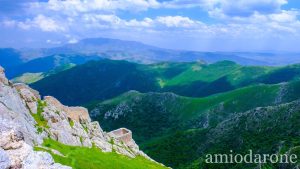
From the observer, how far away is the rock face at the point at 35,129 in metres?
27.3

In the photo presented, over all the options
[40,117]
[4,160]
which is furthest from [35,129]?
[4,160]

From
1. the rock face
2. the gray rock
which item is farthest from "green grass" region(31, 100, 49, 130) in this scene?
the gray rock

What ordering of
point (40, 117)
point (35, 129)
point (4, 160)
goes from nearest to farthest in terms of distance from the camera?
1. point (4, 160)
2. point (35, 129)
3. point (40, 117)

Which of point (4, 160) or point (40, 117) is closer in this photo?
point (4, 160)

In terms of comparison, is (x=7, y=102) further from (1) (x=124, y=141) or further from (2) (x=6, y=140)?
(1) (x=124, y=141)

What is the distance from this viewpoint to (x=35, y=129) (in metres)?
75.9

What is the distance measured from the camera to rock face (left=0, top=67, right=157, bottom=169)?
1075 inches

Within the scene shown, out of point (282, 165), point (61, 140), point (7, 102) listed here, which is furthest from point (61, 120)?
point (282, 165)

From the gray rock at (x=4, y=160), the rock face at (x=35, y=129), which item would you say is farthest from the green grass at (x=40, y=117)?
the gray rock at (x=4, y=160)

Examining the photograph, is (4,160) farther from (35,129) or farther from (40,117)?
(40,117)

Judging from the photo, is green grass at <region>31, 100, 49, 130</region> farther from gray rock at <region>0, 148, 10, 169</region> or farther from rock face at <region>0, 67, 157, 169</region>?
gray rock at <region>0, 148, 10, 169</region>

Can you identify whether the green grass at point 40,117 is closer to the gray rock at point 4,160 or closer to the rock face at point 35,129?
the rock face at point 35,129

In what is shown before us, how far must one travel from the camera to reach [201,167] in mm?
190250

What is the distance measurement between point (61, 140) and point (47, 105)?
16.3m
